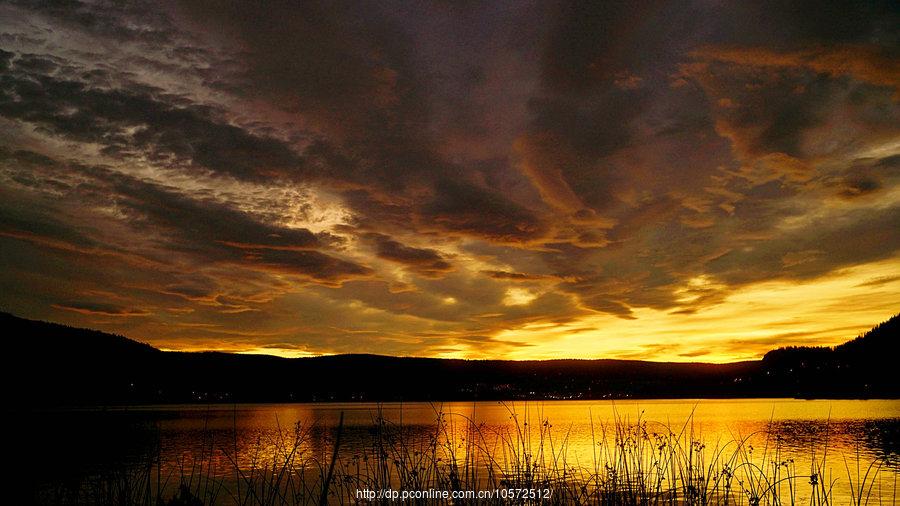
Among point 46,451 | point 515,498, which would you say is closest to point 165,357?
point 46,451

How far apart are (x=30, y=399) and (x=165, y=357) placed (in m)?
65.0

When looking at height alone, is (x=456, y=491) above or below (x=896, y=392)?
above

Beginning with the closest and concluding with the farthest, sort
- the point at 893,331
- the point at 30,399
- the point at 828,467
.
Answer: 1. the point at 828,467
2. the point at 30,399
3. the point at 893,331

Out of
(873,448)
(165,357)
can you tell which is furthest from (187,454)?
(165,357)

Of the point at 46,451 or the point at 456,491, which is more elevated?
the point at 456,491

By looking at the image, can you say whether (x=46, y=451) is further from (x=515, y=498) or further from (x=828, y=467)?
(x=828, y=467)

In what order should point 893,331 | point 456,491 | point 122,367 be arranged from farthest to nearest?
1. point 893,331
2. point 122,367
3. point 456,491

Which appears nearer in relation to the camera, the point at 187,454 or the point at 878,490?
the point at 878,490

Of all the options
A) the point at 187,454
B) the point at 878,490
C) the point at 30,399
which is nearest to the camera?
the point at 878,490

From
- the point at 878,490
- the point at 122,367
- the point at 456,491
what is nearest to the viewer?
the point at 456,491

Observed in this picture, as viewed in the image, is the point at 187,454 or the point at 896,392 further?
the point at 896,392

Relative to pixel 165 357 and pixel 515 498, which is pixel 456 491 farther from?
pixel 165 357

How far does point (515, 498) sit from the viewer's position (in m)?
11.4

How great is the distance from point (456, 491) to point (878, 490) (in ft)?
78.8
